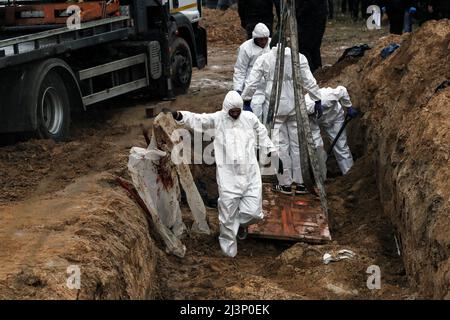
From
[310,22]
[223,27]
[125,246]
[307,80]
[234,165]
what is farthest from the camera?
[223,27]

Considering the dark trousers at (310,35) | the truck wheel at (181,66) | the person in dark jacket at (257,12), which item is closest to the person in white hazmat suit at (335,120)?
the truck wheel at (181,66)

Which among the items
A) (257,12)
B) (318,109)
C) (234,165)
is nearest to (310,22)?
(257,12)

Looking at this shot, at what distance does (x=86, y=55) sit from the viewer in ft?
45.0

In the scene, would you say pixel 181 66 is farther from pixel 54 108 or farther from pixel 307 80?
pixel 307 80

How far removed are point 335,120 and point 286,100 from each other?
1378mm

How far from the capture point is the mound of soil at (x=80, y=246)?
650 centimetres

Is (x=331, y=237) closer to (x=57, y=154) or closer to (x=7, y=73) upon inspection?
(x=57, y=154)

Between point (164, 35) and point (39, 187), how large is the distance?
5809 millimetres

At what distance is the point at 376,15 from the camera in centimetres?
2381

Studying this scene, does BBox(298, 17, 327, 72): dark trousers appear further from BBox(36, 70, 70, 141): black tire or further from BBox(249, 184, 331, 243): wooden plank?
BBox(36, 70, 70, 141): black tire

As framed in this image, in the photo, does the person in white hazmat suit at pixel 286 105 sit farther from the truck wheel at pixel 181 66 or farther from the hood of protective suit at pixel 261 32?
the truck wheel at pixel 181 66

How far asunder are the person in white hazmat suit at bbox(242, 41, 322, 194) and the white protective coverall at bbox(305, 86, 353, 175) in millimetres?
393

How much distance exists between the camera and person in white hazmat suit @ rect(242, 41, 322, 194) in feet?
37.7

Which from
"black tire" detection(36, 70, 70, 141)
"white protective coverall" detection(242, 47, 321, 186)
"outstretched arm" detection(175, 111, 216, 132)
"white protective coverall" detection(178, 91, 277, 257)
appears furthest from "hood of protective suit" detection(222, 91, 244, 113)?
"black tire" detection(36, 70, 70, 141)
